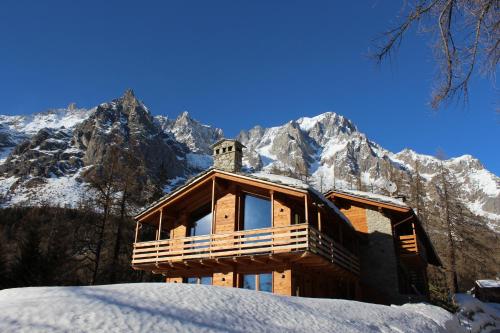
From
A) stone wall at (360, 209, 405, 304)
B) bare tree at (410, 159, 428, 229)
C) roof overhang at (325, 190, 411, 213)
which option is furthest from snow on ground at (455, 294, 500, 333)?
bare tree at (410, 159, 428, 229)

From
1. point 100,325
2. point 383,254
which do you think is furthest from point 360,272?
point 100,325

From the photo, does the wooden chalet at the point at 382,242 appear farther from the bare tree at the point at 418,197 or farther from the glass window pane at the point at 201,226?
the bare tree at the point at 418,197

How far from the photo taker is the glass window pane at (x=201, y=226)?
67.4 feet

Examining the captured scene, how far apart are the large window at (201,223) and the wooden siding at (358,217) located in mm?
8177

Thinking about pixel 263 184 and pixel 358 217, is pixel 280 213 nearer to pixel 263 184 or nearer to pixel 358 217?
pixel 263 184

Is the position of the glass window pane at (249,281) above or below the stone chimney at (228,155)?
below

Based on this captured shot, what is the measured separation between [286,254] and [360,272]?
25.5 feet

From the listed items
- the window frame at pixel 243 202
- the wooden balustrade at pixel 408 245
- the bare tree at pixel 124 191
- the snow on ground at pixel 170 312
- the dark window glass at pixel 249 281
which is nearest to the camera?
the snow on ground at pixel 170 312

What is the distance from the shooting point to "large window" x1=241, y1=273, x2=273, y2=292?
58.4ft

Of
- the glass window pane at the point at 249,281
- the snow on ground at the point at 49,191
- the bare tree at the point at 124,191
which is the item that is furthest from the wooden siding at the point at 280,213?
the snow on ground at the point at 49,191

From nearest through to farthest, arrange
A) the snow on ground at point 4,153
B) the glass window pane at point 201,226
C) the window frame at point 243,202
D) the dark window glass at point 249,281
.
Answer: the dark window glass at point 249,281 < the window frame at point 243,202 < the glass window pane at point 201,226 < the snow on ground at point 4,153

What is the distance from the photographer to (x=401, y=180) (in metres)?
43.2

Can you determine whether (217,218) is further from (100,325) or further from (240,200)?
(100,325)

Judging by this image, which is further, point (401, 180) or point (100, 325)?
point (401, 180)
